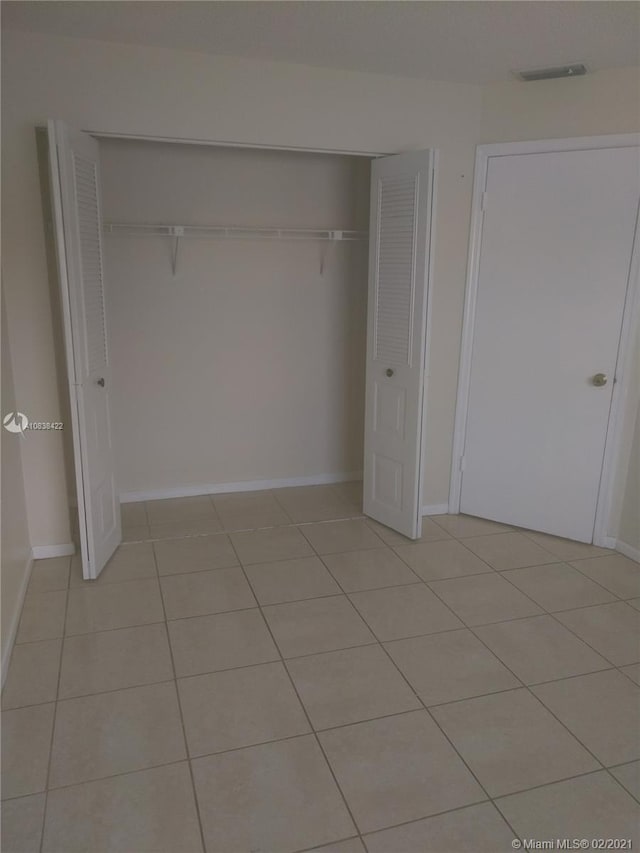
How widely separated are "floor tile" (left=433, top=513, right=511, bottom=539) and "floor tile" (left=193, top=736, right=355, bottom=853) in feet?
6.27

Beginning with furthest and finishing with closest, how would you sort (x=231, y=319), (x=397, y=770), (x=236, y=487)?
(x=236, y=487) < (x=231, y=319) < (x=397, y=770)

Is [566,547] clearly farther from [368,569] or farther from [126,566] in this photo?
[126,566]

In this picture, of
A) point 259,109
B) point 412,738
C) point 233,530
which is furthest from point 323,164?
point 412,738

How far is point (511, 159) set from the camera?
3.43 metres

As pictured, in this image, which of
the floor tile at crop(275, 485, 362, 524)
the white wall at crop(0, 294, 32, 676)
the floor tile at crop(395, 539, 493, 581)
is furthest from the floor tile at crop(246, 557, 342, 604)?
the white wall at crop(0, 294, 32, 676)

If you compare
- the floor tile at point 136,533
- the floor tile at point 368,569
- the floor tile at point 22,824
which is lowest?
the floor tile at point 22,824

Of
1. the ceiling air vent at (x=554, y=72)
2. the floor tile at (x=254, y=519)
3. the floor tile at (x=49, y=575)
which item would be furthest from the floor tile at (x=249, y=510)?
the ceiling air vent at (x=554, y=72)

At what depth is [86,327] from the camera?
290cm

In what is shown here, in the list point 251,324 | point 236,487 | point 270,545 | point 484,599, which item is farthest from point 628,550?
point 251,324

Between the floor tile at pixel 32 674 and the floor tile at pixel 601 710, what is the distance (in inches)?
72.3

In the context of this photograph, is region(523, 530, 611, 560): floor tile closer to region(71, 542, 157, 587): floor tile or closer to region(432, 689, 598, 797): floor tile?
region(432, 689, 598, 797): floor tile

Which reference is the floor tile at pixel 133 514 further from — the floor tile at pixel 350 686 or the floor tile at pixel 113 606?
the floor tile at pixel 350 686

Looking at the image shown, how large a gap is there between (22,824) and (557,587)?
2.47m

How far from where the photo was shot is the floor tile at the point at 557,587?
3033 mm
